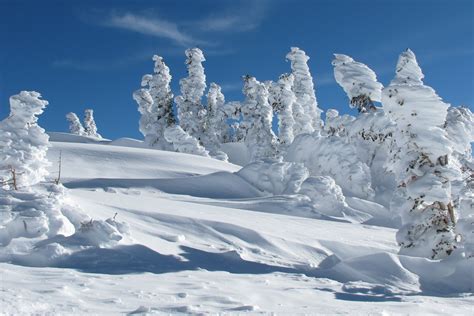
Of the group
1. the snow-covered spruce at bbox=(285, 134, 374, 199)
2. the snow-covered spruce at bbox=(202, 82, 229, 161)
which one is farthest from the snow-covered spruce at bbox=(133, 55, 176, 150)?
the snow-covered spruce at bbox=(285, 134, 374, 199)

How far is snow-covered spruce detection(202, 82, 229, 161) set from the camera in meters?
50.8

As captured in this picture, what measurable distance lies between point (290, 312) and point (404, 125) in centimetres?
725

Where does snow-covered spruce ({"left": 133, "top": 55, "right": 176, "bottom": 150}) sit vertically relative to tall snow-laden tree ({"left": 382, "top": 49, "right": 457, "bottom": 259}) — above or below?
above

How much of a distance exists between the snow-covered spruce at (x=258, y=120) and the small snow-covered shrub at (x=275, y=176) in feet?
62.0

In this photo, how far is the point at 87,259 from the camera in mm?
8977

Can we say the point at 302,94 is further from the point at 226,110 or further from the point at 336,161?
the point at 336,161

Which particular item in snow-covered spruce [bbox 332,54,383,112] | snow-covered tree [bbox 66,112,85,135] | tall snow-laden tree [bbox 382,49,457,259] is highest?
snow-covered tree [bbox 66,112,85,135]

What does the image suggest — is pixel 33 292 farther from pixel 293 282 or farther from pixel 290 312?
pixel 293 282

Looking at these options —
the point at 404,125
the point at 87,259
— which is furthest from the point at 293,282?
the point at 404,125

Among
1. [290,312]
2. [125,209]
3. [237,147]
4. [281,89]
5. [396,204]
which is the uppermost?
[281,89]

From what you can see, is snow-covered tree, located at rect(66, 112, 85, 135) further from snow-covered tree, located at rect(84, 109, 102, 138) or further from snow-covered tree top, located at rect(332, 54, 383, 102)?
snow-covered tree top, located at rect(332, 54, 383, 102)

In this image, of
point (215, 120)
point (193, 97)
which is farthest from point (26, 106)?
point (215, 120)

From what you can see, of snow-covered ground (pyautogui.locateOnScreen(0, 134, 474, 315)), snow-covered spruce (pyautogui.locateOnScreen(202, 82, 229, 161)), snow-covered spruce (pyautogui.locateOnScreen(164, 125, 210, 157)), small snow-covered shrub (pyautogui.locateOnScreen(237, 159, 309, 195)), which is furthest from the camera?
snow-covered spruce (pyautogui.locateOnScreen(202, 82, 229, 161))

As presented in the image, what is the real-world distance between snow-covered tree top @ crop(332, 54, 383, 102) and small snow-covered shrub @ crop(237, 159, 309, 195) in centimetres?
474
